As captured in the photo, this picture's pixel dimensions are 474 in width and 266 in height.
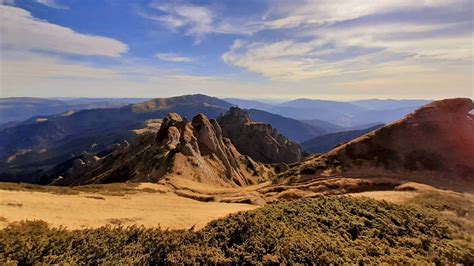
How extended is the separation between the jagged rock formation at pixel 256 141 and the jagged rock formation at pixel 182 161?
126 feet

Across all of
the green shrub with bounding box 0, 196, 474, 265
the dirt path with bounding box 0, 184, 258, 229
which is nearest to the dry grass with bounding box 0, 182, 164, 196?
the dirt path with bounding box 0, 184, 258, 229

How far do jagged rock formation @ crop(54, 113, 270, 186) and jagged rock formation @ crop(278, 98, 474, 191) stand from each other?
1841 centimetres

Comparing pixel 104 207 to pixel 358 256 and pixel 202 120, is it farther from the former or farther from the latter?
pixel 202 120

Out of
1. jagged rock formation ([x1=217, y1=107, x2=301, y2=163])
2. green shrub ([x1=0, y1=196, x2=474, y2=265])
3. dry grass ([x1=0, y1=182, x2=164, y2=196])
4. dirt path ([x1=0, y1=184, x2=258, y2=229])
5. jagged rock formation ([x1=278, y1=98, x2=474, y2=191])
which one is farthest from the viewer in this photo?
jagged rock formation ([x1=217, y1=107, x2=301, y2=163])

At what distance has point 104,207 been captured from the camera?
102 ft

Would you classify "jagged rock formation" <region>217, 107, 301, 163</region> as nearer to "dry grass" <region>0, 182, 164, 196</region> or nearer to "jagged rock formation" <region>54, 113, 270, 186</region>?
"jagged rock formation" <region>54, 113, 270, 186</region>

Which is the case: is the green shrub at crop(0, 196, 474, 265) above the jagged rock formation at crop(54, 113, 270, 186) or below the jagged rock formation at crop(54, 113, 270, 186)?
above

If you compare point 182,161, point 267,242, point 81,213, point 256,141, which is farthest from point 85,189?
point 256,141

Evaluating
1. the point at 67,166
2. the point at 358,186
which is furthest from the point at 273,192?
the point at 67,166

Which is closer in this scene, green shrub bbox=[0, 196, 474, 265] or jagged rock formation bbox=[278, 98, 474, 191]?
green shrub bbox=[0, 196, 474, 265]

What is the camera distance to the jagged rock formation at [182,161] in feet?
212

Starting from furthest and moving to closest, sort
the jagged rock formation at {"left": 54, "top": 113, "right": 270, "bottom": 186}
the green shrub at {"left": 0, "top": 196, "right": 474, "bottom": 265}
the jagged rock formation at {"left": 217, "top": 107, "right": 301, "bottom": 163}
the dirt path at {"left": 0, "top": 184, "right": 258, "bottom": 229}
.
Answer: the jagged rock formation at {"left": 217, "top": 107, "right": 301, "bottom": 163} < the jagged rock formation at {"left": 54, "top": 113, "right": 270, "bottom": 186} < the dirt path at {"left": 0, "top": 184, "right": 258, "bottom": 229} < the green shrub at {"left": 0, "top": 196, "right": 474, "bottom": 265}

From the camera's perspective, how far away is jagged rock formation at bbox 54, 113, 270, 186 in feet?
212

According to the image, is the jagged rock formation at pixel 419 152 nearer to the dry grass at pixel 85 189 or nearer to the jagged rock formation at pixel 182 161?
the jagged rock formation at pixel 182 161
